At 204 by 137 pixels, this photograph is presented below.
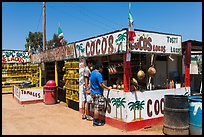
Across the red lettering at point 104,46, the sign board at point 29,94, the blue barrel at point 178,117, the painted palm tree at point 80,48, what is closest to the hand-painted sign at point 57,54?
the painted palm tree at point 80,48

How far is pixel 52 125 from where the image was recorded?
731cm

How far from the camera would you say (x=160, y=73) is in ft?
28.2

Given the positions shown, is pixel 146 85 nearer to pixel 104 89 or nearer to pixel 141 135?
pixel 104 89

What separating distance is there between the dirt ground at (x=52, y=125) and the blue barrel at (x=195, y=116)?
0.86m

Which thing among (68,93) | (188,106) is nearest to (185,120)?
(188,106)

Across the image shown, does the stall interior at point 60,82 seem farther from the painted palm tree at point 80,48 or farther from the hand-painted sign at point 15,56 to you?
the hand-painted sign at point 15,56

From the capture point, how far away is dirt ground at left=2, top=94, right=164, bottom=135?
6.39 m

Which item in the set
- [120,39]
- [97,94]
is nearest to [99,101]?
[97,94]

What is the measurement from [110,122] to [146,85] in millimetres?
1921

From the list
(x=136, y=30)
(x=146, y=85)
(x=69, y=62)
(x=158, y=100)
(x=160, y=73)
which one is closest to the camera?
(x=136, y=30)

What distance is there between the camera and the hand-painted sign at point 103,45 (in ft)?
21.6

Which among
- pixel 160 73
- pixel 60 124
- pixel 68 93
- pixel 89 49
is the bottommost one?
pixel 60 124

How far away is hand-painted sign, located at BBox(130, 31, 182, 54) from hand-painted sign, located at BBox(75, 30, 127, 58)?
1.28 ft

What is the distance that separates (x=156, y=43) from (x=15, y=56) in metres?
14.2
